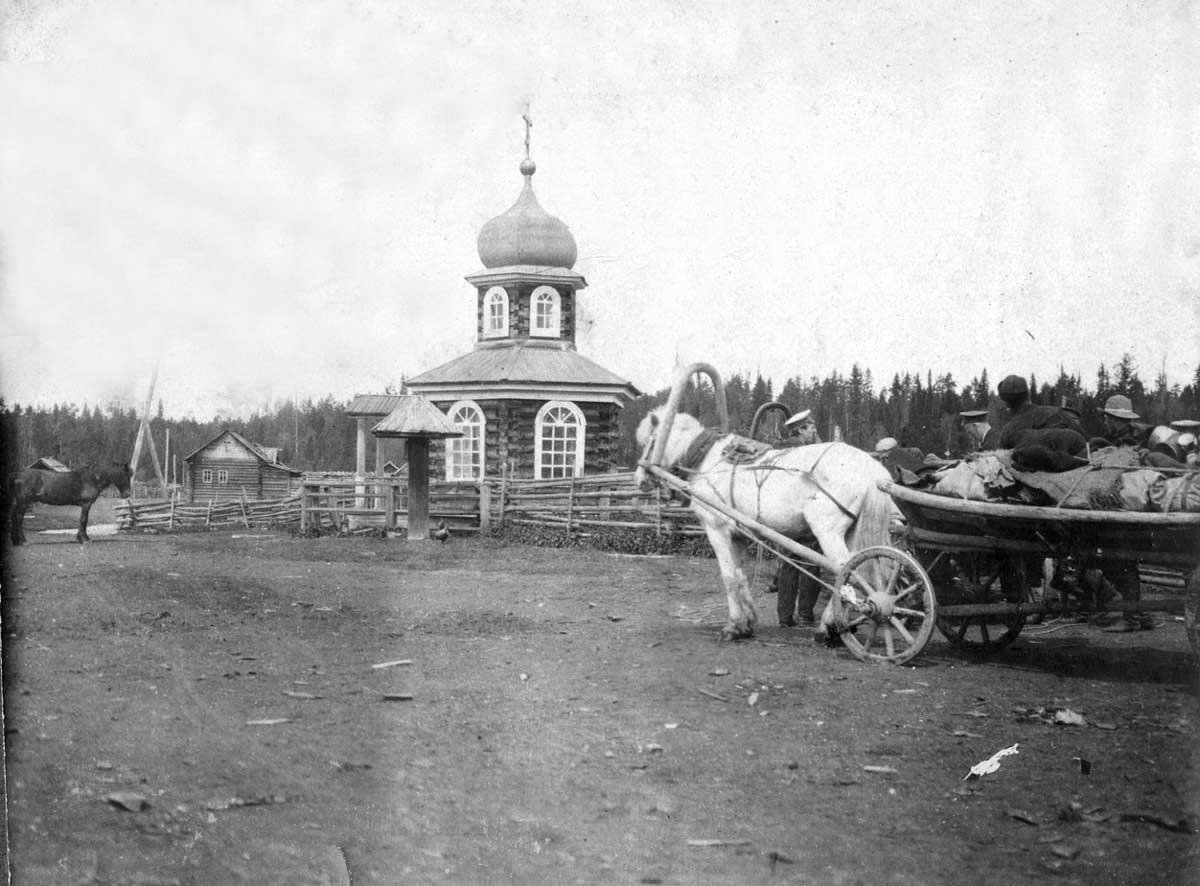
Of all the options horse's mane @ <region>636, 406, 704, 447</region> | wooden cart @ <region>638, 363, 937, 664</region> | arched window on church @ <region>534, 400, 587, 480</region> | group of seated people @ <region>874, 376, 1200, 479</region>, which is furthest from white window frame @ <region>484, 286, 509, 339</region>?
group of seated people @ <region>874, 376, 1200, 479</region>

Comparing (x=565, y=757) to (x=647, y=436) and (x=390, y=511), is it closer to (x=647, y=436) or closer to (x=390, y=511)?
(x=647, y=436)

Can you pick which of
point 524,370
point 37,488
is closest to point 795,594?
point 37,488

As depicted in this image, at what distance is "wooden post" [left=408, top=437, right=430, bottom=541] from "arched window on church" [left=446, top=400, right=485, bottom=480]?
10.0 feet

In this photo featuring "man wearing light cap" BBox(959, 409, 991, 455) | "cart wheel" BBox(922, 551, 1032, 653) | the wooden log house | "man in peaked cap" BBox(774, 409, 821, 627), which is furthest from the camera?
the wooden log house

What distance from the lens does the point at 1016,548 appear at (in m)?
5.94

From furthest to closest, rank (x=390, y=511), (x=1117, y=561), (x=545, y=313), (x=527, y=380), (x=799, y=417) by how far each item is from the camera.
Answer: (x=545, y=313), (x=527, y=380), (x=390, y=511), (x=799, y=417), (x=1117, y=561)

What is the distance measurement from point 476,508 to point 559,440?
3.16m

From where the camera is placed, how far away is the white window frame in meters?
23.8

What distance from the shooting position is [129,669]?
5.52 metres

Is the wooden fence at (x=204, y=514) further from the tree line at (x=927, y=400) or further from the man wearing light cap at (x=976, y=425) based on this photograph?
the man wearing light cap at (x=976, y=425)

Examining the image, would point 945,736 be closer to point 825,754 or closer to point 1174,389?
point 825,754

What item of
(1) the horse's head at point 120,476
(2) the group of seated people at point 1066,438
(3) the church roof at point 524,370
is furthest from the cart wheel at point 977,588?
(3) the church roof at point 524,370

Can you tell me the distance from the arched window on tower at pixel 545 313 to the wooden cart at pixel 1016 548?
17.6 m

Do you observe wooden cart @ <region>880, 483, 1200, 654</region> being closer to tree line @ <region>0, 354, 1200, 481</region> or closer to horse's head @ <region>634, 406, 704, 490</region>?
tree line @ <region>0, 354, 1200, 481</region>
